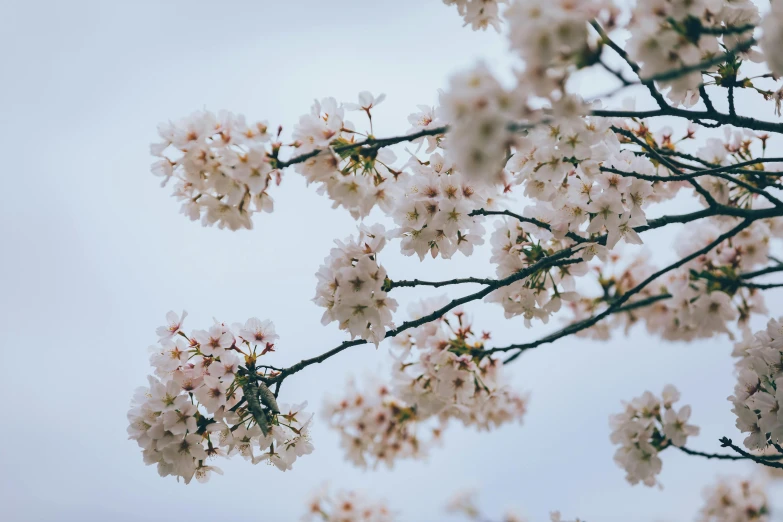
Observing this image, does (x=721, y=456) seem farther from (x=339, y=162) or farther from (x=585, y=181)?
(x=339, y=162)

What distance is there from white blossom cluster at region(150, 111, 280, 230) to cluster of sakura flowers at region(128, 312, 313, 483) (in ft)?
2.37

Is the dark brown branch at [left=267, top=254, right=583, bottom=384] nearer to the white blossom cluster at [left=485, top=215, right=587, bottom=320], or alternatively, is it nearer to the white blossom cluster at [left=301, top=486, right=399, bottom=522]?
the white blossom cluster at [left=485, top=215, right=587, bottom=320]

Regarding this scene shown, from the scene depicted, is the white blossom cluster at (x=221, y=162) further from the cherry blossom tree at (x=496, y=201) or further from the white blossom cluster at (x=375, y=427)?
the white blossom cluster at (x=375, y=427)

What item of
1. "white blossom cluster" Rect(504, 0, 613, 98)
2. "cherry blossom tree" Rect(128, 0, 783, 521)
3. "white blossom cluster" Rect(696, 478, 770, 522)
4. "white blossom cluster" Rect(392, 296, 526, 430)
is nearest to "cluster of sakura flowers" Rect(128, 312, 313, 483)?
"cherry blossom tree" Rect(128, 0, 783, 521)

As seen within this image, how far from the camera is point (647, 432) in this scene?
389 cm

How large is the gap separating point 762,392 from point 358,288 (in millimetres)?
2028

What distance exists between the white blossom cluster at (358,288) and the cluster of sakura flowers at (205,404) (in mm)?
438

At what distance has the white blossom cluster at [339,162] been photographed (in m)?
2.27

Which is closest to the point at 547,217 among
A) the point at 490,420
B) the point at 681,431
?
the point at 681,431

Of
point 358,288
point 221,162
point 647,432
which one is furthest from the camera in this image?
point 647,432

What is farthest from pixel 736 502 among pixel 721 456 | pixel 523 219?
pixel 523 219

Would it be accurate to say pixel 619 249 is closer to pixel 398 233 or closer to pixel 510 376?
pixel 510 376

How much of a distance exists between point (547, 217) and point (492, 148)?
1694 millimetres

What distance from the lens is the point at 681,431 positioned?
383cm
